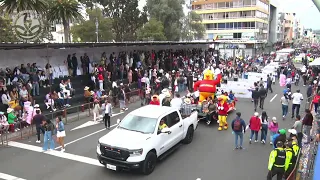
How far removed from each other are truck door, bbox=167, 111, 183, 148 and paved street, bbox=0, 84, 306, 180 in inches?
23.7

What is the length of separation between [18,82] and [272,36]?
9900cm

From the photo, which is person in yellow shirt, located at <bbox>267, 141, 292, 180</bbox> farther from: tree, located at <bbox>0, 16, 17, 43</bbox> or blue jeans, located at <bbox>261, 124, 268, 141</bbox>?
tree, located at <bbox>0, 16, 17, 43</bbox>

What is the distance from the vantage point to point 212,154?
38.8 feet

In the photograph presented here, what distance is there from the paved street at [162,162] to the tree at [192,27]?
44.2 meters

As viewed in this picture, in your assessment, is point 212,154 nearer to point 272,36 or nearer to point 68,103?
point 68,103

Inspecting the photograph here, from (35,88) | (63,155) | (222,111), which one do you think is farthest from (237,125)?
(35,88)

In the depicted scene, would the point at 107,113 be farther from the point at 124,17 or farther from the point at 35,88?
the point at 124,17

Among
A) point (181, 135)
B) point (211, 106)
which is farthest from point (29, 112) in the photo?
point (211, 106)

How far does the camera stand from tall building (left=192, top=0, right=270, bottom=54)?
73500 millimetres

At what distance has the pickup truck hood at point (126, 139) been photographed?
31.2 feet

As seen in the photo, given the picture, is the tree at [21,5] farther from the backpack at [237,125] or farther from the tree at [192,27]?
the tree at [192,27]

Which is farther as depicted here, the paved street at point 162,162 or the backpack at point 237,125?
the backpack at point 237,125

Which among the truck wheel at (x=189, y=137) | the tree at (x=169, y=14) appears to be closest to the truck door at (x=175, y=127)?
the truck wheel at (x=189, y=137)

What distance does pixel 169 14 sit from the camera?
5144 centimetres
